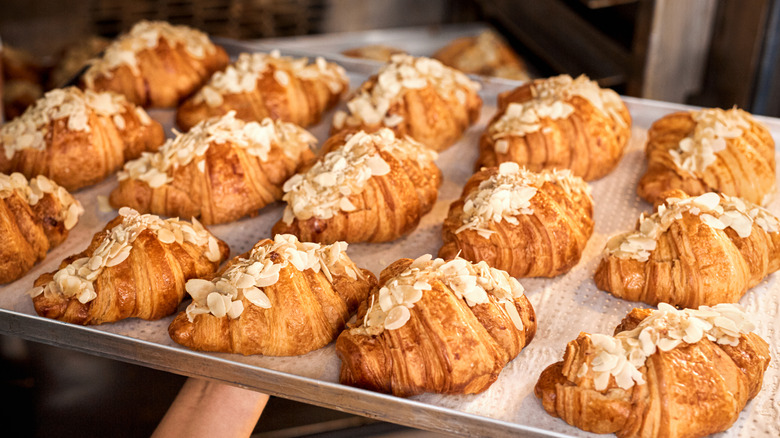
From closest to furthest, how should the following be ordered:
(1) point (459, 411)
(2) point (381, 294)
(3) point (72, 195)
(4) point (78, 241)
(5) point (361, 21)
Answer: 1. (1) point (459, 411)
2. (2) point (381, 294)
3. (4) point (78, 241)
4. (3) point (72, 195)
5. (5) point (361, 21)

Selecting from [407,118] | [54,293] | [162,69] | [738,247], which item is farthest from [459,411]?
[162,69]

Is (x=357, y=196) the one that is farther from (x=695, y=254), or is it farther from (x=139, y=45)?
(x=139, y=45)

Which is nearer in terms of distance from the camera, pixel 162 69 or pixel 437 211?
pixel 437 211

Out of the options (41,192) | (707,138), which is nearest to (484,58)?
(707,138)

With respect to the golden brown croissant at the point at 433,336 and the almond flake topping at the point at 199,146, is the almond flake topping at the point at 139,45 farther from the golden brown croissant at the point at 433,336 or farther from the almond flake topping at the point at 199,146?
the golden brown croissant at the point at 433,336

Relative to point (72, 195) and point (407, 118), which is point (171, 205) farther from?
point (407, 118)

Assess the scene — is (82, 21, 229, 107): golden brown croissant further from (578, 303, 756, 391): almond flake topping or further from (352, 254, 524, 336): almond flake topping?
(578, 303, 756, 391): almond flake topping
